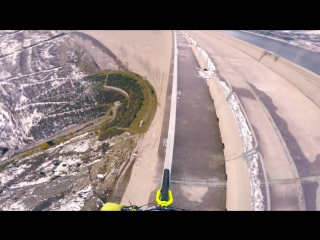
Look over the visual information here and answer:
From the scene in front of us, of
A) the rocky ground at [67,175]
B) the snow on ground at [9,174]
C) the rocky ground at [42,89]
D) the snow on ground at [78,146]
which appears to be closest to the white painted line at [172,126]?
the rocky ground at [67,175]

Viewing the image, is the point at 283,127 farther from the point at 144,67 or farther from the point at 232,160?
the point at 144,67

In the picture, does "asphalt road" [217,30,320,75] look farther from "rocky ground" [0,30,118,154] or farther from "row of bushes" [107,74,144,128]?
"rocky ground" [0,30,118,154]

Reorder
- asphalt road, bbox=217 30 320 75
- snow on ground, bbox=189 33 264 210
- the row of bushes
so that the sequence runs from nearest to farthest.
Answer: snow on ground, bbox=189 33 264 210, asphalt road, bbox=217 30 320 75, the row of bushes

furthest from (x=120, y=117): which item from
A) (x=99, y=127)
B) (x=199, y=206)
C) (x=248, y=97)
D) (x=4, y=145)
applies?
(x=199, y=206)

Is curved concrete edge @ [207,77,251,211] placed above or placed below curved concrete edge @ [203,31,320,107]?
below

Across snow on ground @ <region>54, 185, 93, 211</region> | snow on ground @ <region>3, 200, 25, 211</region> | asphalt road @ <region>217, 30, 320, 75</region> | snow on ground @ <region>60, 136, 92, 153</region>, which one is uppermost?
asphalt road @ <region>217, 30, 320, 75</region>

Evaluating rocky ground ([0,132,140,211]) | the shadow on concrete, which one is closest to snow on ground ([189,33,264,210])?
the shadow on concrete

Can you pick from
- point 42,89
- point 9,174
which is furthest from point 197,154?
point 42,89
